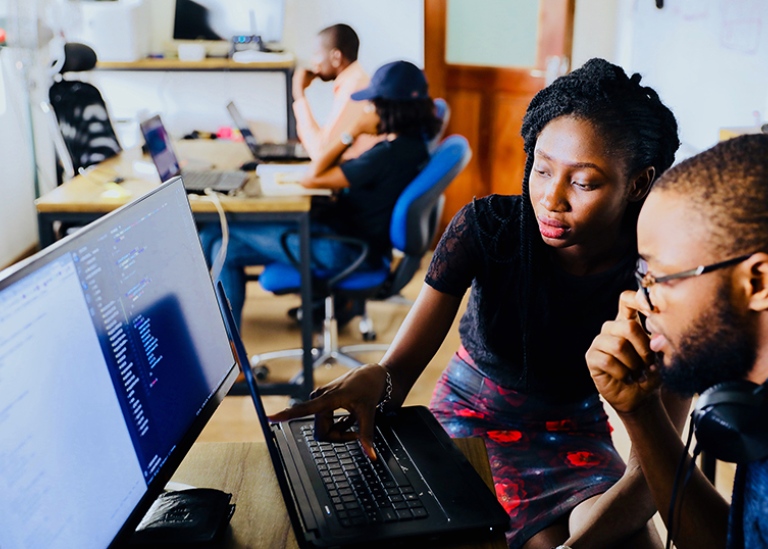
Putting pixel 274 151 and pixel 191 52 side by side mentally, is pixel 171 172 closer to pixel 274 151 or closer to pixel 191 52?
pixel 274 151

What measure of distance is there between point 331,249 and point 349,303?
0.82m

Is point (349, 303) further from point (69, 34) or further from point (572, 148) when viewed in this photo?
point (572, 148)

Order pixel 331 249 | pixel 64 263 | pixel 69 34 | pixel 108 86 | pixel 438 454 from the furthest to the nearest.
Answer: pixel 108 86, pixel 69 34, pixel 331 249, pixel 438 454, pixel 64 263

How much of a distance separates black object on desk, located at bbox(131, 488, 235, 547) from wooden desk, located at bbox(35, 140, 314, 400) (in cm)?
156

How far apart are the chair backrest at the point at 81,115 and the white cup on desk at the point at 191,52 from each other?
1257 mm

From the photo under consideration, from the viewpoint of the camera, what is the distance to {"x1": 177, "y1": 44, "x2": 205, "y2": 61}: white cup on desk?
14.1ft

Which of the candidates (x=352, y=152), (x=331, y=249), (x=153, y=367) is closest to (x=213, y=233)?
(x=331, y=249)

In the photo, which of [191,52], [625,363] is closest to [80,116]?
[191,52]

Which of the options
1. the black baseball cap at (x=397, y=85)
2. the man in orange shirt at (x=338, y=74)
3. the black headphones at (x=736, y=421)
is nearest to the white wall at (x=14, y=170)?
the man in orange shirt at (x=338, y=74)

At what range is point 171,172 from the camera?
271cm

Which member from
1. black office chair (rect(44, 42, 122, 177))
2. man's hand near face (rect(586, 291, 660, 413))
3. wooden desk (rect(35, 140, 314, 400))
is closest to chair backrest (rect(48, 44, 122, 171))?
black office chair (rect(44, 42, 122, 177))

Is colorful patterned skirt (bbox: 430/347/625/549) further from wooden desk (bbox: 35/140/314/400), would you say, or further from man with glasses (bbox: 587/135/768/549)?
wooden desk (bbox: 35/140/314/400)

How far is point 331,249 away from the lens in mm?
2699

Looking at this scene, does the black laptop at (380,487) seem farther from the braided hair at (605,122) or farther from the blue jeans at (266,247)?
the blue jeans at (266,247)
